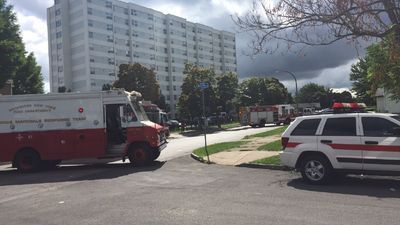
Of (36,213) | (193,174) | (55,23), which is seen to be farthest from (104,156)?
(55,23)

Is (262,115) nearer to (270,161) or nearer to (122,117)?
(122,117)

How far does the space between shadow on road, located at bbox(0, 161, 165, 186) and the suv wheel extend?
20.2 ft

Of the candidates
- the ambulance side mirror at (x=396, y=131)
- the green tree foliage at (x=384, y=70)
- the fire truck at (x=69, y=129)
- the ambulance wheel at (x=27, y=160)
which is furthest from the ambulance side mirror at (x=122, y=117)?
the ambulance side mirror at (x=396, y=131)

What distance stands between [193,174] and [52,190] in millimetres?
4152

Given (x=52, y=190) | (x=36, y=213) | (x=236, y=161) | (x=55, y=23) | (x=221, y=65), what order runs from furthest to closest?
1. (x=221, y=65)
2. (x=55, y=23)
3. (x=236, y=161)
4. (x=52, y=190)
5. (x=36, y=213)

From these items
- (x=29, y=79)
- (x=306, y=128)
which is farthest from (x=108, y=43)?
(x=306, y=128)

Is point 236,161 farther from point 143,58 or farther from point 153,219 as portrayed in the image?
point 143,58

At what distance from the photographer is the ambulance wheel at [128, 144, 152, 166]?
18.1 m

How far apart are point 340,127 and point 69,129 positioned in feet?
34.3

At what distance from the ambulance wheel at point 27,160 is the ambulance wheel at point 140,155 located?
3496 mm

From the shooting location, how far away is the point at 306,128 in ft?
39.8

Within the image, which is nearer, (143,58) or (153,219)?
(153,219)

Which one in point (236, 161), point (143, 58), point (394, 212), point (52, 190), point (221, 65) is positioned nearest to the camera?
point (394, 212)

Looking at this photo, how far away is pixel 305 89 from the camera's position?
542 ft
